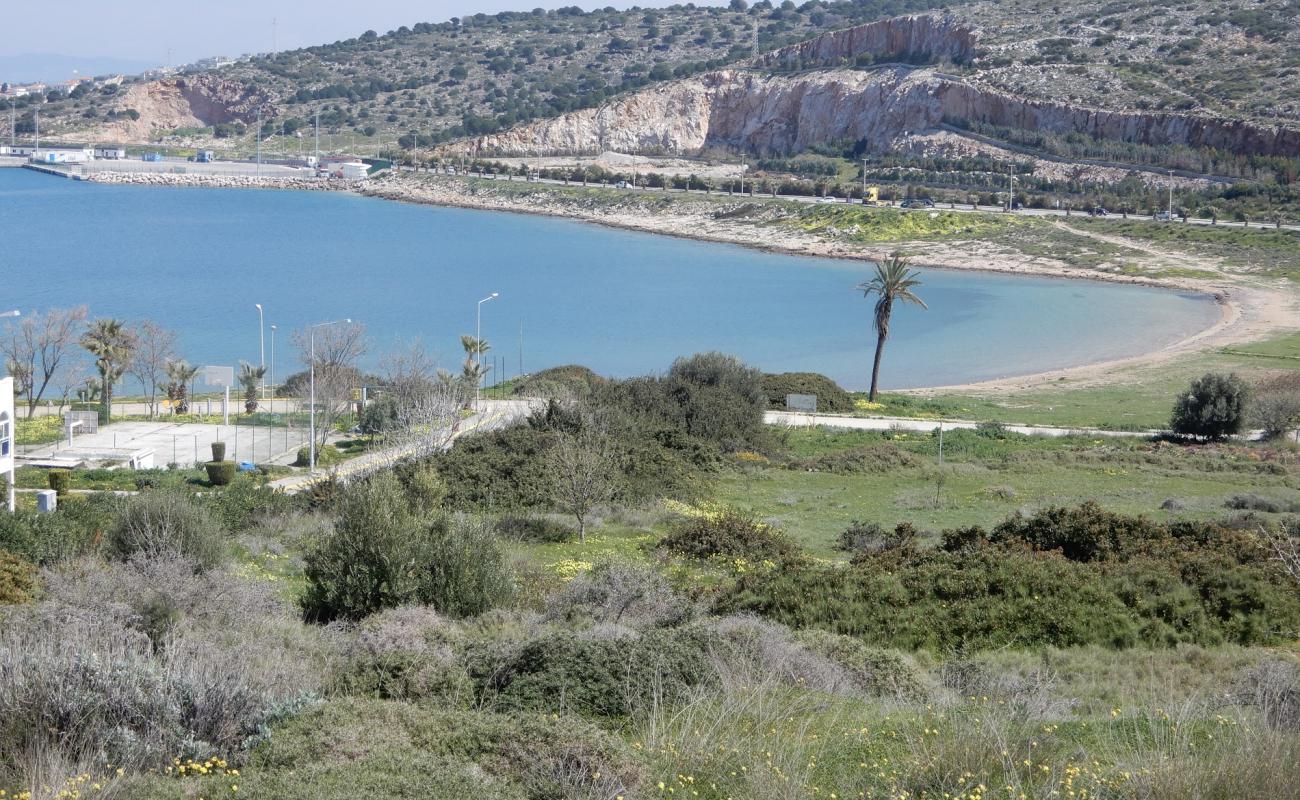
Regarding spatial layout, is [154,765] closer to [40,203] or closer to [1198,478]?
[1198,478]

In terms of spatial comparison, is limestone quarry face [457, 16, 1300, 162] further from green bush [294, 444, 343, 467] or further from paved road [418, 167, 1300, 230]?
green bush [294, 444, 343, 467]

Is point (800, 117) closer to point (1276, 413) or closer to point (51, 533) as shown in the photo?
point (1276, 413)

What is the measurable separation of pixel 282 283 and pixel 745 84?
285 feet

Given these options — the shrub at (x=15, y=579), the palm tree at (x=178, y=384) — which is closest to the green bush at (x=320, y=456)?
the palm tree at (x=178, y=384)

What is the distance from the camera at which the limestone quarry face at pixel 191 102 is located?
621 ft

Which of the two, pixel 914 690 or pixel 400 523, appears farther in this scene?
pixel 400 523

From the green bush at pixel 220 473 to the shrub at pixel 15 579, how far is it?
41.5 ft

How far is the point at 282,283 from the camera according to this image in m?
80.7

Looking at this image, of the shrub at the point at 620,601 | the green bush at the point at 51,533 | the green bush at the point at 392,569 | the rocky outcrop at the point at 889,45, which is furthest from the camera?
the rocky outcrop at the point at 889,45

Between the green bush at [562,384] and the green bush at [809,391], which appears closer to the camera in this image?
the green bush at [562,384]

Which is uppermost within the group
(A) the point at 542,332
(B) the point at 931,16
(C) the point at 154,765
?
(B) the point at 931,16

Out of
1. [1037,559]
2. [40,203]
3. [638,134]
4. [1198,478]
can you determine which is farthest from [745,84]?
[1037,559]

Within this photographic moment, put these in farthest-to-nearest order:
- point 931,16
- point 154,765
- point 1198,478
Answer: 1. point 931,16
2. point 1198,478
3. point 154,765

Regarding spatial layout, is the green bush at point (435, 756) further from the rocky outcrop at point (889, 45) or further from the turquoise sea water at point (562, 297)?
the rocky outcrop at point (889, 45)
